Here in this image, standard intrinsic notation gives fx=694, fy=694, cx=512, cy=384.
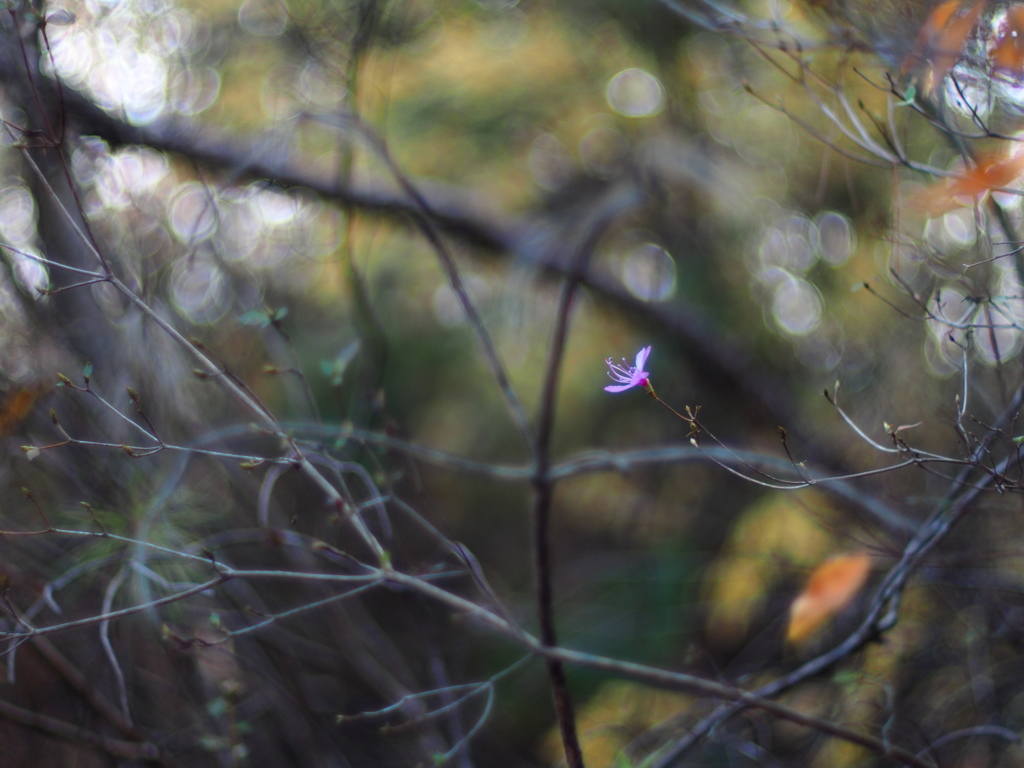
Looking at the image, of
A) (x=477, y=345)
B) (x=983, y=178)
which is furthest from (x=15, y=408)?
(x=477, y=345)

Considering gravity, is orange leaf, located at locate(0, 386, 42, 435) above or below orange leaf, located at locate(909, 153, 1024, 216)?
below

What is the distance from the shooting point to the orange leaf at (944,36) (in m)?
→ 0.98

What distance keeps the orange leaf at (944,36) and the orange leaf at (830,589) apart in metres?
1.09

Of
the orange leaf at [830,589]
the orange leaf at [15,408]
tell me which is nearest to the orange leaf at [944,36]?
the orange leaf at [830,589]

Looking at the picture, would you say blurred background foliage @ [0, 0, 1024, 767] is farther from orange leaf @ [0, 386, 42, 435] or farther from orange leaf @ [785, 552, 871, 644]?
orange leaf @ [785, 552, 871, 644]

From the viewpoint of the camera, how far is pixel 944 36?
1.04 m

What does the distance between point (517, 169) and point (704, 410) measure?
1732 mm

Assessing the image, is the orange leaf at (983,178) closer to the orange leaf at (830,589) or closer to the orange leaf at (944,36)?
the orange leaf at (944,36)

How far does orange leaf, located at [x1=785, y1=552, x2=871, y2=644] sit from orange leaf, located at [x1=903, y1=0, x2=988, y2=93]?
1.09m

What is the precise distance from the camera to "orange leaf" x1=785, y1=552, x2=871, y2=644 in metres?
1.70

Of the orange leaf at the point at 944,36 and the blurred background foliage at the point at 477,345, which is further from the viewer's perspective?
the blurred background foliage at the point at 477,345

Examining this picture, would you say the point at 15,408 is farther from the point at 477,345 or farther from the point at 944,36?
the point at 477,345

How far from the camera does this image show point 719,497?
3484 millimetres

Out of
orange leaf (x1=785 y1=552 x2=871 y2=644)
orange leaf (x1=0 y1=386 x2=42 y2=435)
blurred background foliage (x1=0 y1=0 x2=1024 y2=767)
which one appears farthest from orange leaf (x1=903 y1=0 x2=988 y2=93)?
orange leaf (x1=0 y1=386 x2=42 y2=435)
